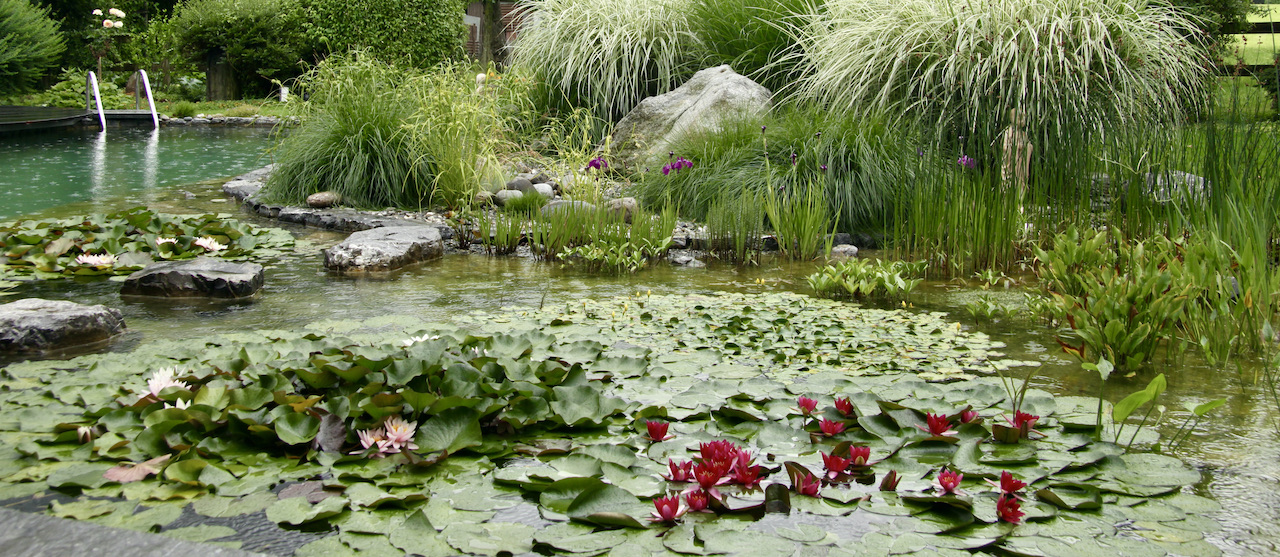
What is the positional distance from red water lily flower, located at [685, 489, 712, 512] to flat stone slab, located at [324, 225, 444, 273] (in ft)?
10.2

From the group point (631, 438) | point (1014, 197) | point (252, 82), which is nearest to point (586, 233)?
point (1014, 197)

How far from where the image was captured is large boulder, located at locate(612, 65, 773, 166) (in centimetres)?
626

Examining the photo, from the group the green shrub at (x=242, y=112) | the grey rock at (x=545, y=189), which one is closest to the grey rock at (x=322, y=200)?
the grey rock at (x=545, y=189)

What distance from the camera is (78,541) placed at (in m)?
1.37

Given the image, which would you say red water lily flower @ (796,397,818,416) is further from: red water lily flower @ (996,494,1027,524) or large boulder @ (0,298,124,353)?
large boulder @ (0,298,124,353)

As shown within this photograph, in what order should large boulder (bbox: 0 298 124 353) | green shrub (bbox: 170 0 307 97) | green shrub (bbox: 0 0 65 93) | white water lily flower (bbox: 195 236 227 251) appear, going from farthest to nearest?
green shrub (bbox: 170 0 307 97) → green shrub (bbox: 0 0 65 93) → white water lily flower (bbox: 195 236 227 251) → large boulder (bbox: 0 298 124 353)

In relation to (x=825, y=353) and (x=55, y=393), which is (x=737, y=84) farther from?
(x=55, y=393)

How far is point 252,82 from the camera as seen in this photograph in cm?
1842

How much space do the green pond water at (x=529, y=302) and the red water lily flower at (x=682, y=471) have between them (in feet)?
3.13

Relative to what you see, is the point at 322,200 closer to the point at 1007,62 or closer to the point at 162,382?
the point at 162,382

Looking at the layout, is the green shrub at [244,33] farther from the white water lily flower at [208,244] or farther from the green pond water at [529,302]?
the white water lily flower at [208,244]

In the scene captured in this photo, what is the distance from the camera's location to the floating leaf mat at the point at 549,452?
158 centimetres

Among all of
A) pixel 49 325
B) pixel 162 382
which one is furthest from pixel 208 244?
pixel 162 382

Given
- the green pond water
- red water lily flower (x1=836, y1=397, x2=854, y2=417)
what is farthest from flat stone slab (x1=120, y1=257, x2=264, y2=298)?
red water lily flower (x1=836, y1=397, x2=854, y2=417)
